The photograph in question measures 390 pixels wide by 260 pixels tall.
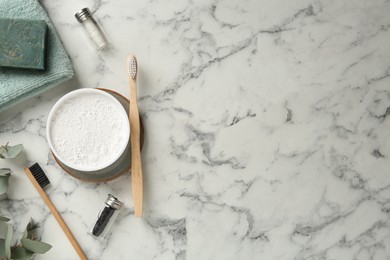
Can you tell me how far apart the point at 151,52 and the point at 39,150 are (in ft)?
0.89

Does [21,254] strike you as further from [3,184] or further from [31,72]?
[31,72]

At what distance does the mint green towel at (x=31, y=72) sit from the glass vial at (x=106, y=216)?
0.23 meters

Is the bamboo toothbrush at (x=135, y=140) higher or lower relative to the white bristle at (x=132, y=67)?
lower

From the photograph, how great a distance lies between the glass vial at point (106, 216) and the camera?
3.23 ft

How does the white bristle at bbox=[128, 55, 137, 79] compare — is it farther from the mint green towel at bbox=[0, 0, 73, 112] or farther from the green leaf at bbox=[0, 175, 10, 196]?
the green leaf at bbox=[0, 175, 10, 196]

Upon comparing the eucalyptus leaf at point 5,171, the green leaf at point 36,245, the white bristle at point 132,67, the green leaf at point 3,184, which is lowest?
the green leaf at point 36,245

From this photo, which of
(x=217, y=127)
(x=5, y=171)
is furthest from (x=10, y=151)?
(x=217, y=127)

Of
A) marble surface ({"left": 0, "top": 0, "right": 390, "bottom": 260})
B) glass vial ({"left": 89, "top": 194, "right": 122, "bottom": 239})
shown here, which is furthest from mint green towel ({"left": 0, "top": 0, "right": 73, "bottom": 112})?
glass vial ({"left": 89, "top": 194, "right": 122, "bottom": 239})

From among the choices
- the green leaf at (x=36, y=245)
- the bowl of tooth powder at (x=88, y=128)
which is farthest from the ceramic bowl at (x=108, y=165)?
the green leaf at (x=36, y=245)

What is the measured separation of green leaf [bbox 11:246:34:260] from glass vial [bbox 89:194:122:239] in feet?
0.37

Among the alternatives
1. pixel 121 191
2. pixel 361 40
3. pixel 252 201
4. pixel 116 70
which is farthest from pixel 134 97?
pixel 361 40

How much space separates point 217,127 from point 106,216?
0.25 m

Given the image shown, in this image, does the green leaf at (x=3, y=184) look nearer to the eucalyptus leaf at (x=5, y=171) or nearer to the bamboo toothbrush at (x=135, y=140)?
the eucalyptus leaf at (x=5, y=171)

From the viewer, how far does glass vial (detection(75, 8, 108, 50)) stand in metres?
0.98
